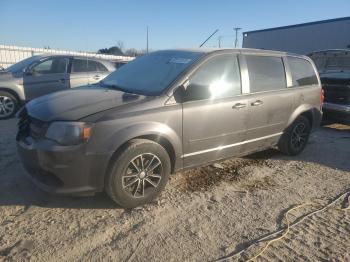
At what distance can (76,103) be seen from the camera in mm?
3777

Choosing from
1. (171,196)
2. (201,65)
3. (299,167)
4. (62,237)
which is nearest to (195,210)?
(171,196)

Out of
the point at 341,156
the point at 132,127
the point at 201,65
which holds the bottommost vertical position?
the point at 341,156

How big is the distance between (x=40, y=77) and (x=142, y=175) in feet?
19.9

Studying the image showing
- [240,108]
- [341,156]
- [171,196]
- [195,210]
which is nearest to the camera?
[195,210]

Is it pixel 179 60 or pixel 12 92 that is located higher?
pixel 179 60

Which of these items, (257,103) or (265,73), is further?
(265,73)

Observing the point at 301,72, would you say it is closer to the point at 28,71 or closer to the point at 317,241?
the point at 317,241

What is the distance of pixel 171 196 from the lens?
4.18 metres

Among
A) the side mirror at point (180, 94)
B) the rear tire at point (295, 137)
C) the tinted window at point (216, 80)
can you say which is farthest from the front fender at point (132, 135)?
the rear tire at point (295, 137)

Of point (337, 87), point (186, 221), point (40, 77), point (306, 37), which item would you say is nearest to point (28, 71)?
point (40, 77)

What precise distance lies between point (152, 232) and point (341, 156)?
14.0 ft

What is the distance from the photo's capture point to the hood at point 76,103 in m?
3.54

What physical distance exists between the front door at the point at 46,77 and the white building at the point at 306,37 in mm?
18052

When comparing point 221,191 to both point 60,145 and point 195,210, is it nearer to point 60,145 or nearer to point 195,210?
point 195,210
